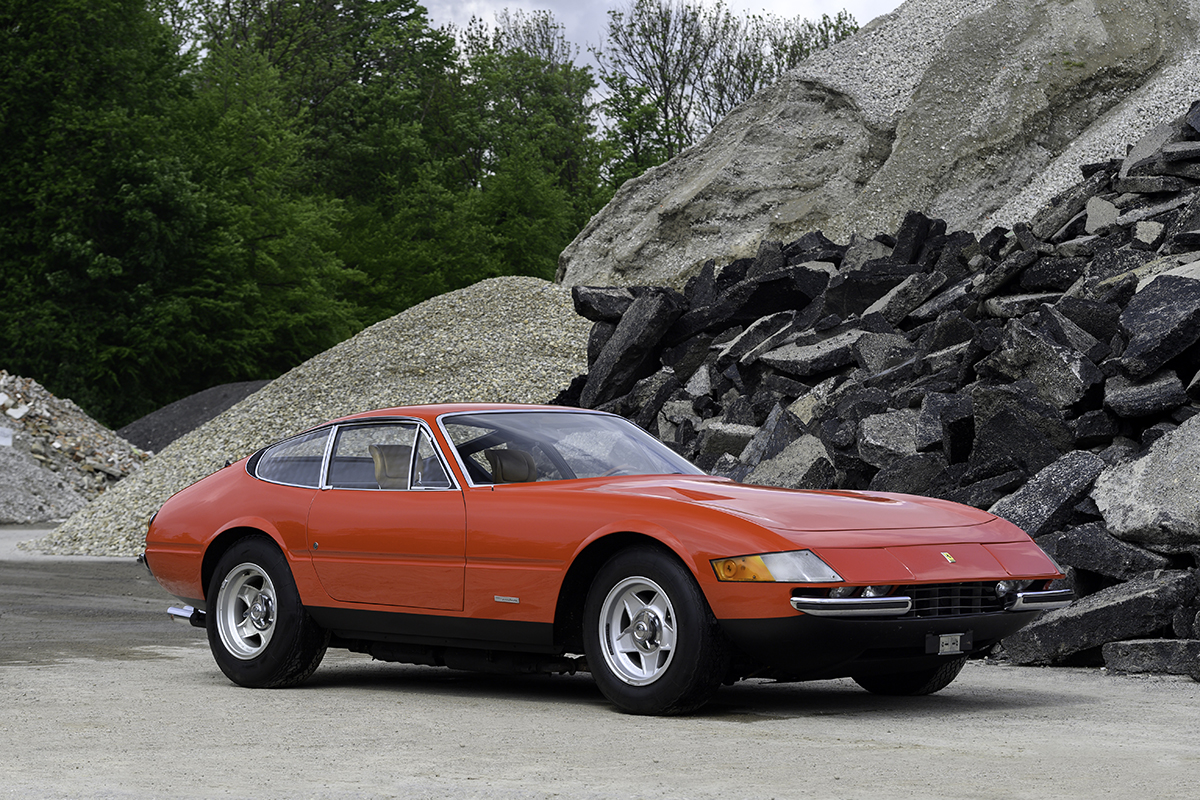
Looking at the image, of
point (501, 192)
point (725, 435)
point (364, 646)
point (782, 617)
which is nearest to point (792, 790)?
point (782, 617)

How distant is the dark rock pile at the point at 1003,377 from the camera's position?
8.52 m

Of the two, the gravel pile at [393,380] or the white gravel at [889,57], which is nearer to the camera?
the gravel pile at [393,380]

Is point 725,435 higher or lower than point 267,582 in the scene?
higher

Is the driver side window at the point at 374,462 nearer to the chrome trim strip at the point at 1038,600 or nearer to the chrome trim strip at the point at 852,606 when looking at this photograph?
the chrome trim strip at the point at 852,606

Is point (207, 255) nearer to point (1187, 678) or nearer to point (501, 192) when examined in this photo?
point (501, 192)

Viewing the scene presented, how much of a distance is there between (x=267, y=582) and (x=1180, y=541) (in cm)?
524

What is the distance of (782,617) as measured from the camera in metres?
5.89

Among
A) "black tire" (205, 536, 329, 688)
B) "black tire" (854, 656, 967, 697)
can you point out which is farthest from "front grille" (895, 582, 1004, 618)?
"black tire" (205, 536, 329, 688)

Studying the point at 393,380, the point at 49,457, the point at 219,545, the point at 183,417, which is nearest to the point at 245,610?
the point at 219,545

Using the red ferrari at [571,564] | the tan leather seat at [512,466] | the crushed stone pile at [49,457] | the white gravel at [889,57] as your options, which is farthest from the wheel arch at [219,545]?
the white gravel at [889,57]

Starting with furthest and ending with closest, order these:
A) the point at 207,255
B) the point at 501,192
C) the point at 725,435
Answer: the point at 501,192, the point at 207,255, the point at 725,435

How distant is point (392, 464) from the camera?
24.5 feet

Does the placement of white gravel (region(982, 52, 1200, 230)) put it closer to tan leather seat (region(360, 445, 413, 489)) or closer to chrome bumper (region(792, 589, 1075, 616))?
tan leather seat (region(360, 445, 413, 489))

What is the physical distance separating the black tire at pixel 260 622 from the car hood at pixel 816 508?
6.57 feet
